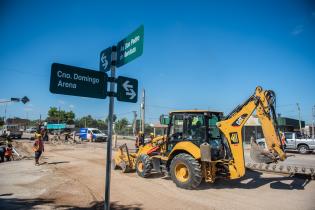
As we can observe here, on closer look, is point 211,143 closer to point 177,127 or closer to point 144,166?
point 177,127

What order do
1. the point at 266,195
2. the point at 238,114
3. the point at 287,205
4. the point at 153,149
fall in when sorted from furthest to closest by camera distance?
the point at 153,149 → the point at 238,114 → the point at 266,195 → the point at 287,205

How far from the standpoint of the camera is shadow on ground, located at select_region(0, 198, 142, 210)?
5.75 meters

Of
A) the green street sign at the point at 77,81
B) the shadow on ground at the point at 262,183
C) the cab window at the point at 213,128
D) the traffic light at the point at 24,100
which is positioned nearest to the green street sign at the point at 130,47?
the green street sign at the point at 77,81

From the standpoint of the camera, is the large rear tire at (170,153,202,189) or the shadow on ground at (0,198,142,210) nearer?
the shadow on ground at (0,198,142,210)

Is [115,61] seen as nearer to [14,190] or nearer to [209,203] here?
[209,203]

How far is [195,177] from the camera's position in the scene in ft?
25.1

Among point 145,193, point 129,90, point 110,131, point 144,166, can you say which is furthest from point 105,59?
point 144,166

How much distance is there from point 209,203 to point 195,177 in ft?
4.27

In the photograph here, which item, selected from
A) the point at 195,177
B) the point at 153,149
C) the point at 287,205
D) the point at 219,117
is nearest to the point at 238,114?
the point at 219,117

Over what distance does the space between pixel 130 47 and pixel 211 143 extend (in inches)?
220

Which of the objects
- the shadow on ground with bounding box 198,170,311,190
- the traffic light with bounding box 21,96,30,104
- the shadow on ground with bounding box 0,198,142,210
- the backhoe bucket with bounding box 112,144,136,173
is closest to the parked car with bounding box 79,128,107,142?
the traffic light with bounding box 21,96,30,104

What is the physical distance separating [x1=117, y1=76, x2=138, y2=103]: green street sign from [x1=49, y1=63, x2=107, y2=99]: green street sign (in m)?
0.21

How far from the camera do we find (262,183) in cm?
879

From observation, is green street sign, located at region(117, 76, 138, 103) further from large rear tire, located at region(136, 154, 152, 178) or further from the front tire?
the front tire
